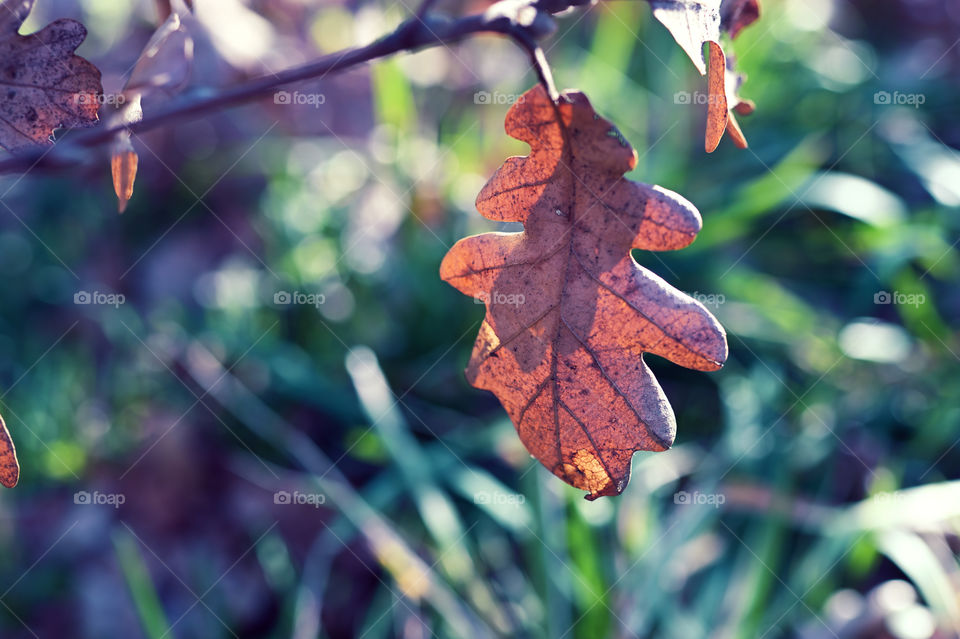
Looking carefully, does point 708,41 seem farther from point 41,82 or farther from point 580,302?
point 41,82

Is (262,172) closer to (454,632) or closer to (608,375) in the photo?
(454,632)

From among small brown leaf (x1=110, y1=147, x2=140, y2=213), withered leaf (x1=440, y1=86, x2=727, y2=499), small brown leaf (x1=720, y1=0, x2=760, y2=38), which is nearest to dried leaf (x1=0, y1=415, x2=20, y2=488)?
small brown leaf (x1=110, y1=147, x2=140, y2=213)

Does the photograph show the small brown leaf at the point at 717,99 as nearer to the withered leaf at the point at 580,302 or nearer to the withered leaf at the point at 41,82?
the withered leaf at the point at 580,302

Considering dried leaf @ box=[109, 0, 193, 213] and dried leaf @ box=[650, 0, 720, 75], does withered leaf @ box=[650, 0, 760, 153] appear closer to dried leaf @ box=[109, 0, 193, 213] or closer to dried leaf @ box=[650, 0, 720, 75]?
dried leaf @ box=[650, 0, 720, 75]

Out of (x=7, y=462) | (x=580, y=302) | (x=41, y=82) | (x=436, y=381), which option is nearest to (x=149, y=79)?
(x=41, y=82)

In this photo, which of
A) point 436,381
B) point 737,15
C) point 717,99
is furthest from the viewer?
point 436,381

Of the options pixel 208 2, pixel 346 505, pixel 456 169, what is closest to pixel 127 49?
pixel 208 2
